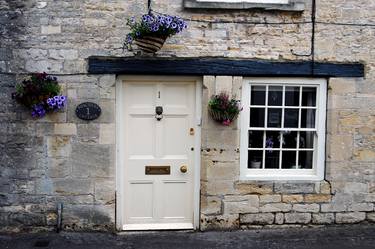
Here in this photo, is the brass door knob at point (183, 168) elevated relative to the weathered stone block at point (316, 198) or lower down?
elevated

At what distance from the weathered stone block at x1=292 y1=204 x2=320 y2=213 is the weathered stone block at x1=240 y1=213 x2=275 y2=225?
0.35 meters

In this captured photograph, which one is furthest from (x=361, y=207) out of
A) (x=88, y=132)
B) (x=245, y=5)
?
(x=88, y=132)

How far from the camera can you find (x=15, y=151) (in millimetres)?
6465

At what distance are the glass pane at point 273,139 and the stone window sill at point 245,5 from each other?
1.72 meters

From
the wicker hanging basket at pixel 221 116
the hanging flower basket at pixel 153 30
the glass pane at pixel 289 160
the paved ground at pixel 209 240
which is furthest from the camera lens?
the glass pane at pixel 289 160

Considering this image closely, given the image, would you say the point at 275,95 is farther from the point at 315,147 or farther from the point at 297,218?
the point at 297,218

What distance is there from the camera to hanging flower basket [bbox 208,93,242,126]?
649 cm

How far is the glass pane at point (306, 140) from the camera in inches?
274

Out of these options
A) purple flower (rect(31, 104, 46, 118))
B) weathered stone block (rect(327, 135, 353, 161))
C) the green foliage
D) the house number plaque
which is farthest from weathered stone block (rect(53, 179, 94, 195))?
weathered stone block (rect(327, 135, 353, 161))

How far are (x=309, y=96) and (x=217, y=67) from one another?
56.0 inches

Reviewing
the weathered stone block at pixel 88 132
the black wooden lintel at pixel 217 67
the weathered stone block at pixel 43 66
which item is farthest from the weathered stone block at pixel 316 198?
the weathered stone block at pixel 43 66

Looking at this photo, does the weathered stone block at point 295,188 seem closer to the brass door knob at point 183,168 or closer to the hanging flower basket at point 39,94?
the brass door knob at point 183,168

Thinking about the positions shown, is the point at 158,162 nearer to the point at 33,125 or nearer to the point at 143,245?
the point at 143,245

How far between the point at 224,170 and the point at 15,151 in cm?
282
